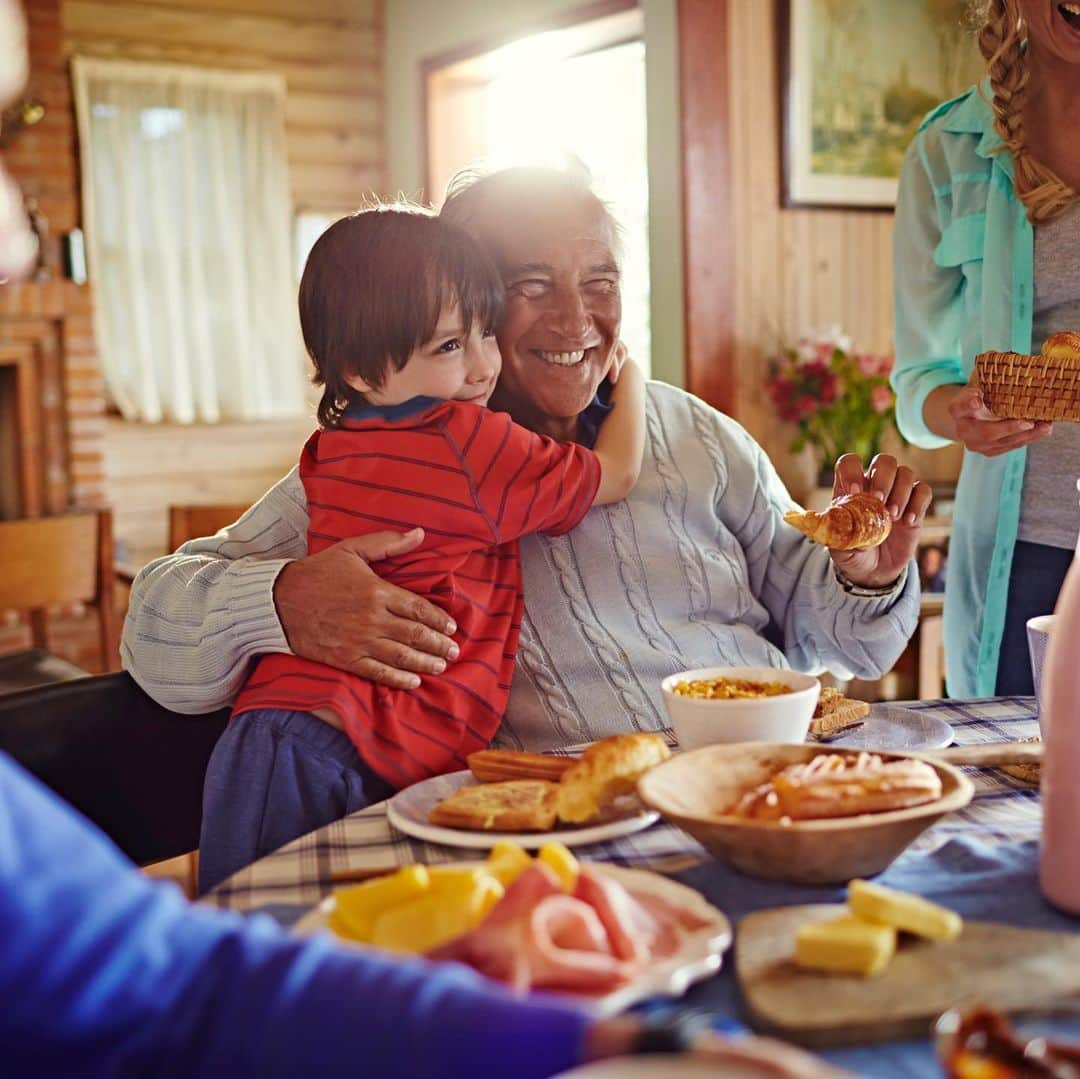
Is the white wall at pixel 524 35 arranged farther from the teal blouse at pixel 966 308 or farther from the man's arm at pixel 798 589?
the man's arm at pixel 798 589

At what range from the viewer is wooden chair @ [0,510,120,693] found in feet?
11.6

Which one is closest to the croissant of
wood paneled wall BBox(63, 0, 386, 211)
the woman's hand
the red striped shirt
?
the red striped shirt

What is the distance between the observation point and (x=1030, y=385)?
5.14 ft

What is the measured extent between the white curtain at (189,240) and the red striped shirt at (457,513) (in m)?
4.66

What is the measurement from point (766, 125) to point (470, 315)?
127 inches

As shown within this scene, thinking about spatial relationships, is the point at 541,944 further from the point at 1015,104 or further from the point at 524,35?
the point at 524,35

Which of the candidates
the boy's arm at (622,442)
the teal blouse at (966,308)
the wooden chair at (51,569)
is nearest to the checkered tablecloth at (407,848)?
the boy's arm at (622,442)

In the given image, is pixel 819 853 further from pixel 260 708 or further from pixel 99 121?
pixel 99 121

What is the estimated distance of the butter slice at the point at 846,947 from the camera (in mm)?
728

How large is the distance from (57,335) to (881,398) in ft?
10.8

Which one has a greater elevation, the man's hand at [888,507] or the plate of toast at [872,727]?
the man's hand at [888,507]

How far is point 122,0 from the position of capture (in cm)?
573

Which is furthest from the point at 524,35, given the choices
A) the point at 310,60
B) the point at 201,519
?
the point at 201,519

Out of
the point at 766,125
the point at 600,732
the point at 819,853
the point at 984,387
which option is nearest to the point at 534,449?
the point at 600,732
